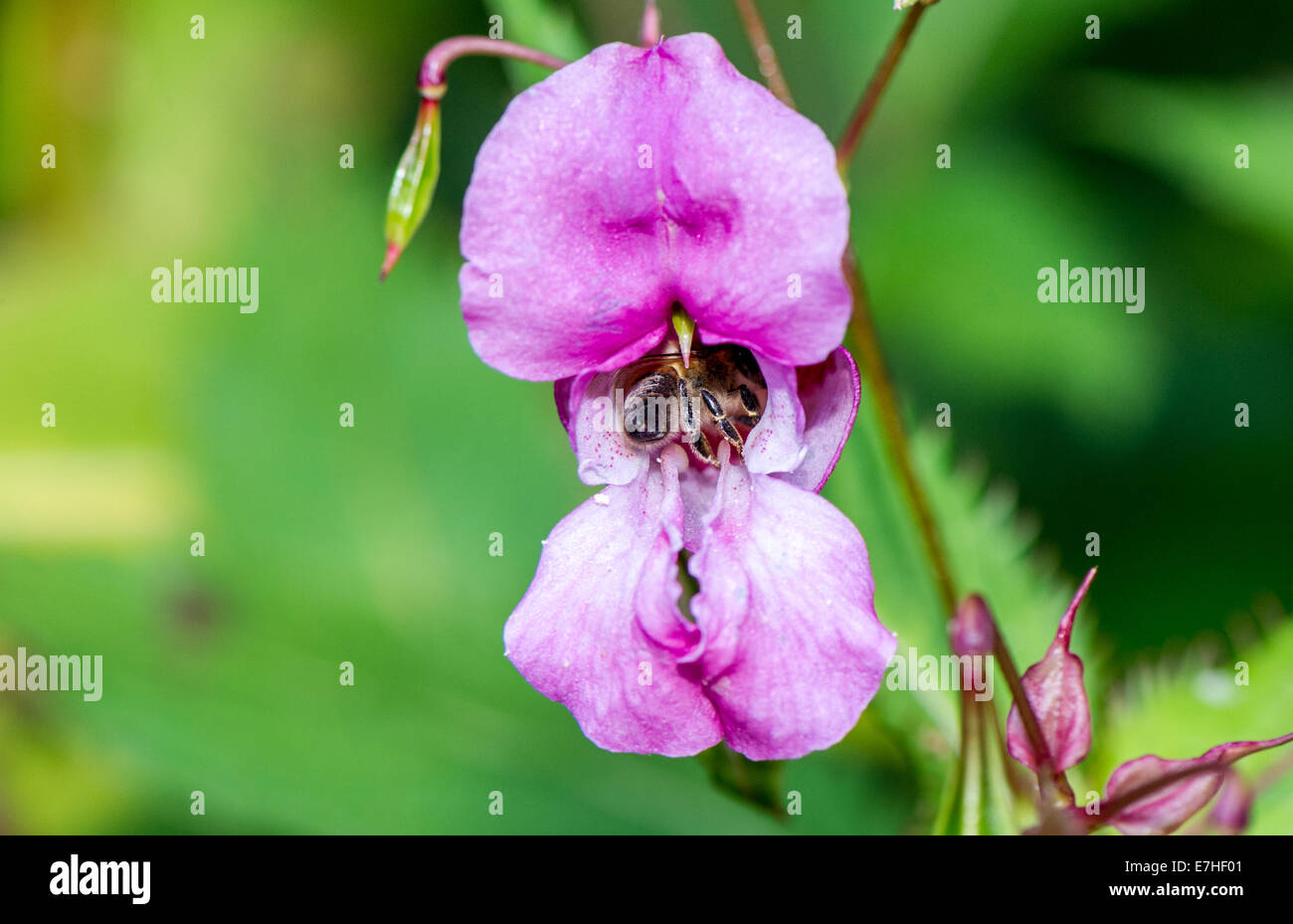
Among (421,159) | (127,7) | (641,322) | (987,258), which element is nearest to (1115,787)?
(641,322)

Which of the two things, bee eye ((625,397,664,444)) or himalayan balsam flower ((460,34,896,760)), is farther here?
bee eye ((625,397,664,444))

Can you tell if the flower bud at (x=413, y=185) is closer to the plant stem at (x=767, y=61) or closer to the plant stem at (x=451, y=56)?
the plant stem at (x=451, y=56)

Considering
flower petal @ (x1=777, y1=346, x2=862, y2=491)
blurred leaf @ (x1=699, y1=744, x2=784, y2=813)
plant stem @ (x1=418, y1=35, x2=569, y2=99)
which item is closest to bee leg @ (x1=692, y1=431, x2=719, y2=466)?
flower petal @ (x1=777, y1=346, x2=862, y2=491)

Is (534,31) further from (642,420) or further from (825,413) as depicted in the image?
(825,413)

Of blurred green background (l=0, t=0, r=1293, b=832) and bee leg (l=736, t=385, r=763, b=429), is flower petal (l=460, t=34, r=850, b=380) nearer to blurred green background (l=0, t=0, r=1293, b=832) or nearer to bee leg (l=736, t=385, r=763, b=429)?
bee leg (l=736, t=385, r=763, b=429)

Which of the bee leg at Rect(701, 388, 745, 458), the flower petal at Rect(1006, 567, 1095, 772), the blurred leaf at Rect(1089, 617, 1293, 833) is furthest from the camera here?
the blurred leaf at Rect(1089, 617, 1293, 833)

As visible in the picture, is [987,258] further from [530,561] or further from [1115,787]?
[1115,787]
